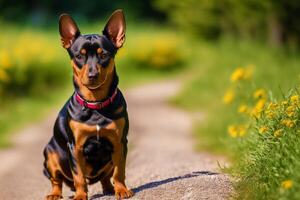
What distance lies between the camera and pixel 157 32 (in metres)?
25.8

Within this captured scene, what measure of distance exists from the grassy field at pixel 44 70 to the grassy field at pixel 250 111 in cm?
97

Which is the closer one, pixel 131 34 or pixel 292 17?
pixel 292 17

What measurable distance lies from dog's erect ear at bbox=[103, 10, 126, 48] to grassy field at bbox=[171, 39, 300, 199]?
49.2 inches

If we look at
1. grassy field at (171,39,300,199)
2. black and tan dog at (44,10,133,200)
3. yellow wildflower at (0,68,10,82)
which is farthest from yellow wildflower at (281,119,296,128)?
yellow wildflower at (0,68,10,82)

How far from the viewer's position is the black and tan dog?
562cm

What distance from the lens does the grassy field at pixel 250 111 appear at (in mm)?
5474

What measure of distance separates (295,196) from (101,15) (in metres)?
26.8

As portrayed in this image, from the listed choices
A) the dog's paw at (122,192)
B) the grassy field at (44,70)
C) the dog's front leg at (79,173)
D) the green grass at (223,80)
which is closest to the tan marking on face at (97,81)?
the dog's front leg at (79,173)

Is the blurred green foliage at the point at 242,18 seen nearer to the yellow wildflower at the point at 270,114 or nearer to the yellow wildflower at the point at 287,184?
the yellow wildflower at the point at 270,114

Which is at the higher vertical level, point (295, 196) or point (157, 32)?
point (157, 32)

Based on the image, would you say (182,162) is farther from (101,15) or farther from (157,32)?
(101,15)

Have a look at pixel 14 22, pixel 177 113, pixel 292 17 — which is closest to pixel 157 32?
pixel 14 22

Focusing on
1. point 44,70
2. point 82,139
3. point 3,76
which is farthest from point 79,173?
point 44,70

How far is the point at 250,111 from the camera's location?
7.70 metres
